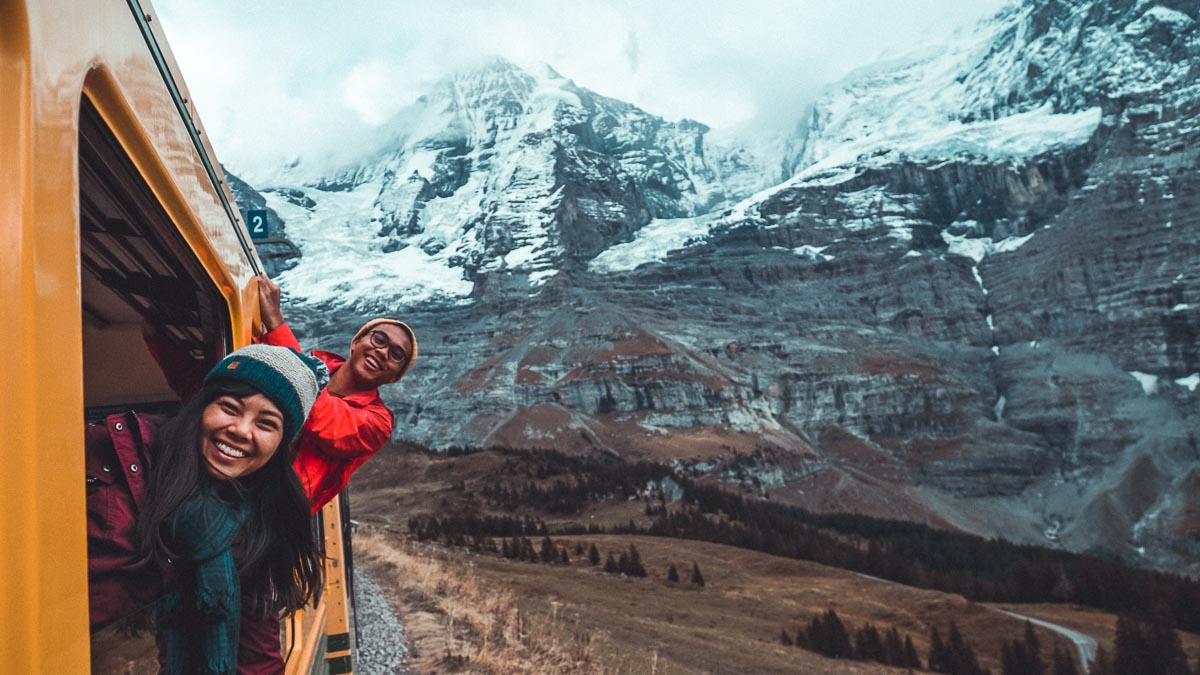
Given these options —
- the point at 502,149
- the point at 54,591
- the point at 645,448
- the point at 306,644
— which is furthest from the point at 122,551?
the point at 502,149

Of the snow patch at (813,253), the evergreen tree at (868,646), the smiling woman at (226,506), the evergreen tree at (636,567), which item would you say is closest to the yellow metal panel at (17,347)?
the smiling woman at (226,506)

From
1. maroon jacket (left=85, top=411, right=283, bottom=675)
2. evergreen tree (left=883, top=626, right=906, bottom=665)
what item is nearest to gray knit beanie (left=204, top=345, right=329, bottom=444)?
maroon jacket (left=85, top=411, right=283, bottom=675)

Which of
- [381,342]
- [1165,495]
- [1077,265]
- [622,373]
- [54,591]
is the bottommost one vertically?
[1165,495]

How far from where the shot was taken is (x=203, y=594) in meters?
1.59

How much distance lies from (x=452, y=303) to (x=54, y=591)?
97.2 metres

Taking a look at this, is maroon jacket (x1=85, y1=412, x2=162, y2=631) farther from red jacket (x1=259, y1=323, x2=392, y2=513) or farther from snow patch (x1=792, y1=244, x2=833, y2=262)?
snow patch (x1=792, y1=244, x2=833, y2=262)

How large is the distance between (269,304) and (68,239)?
1.93 metres

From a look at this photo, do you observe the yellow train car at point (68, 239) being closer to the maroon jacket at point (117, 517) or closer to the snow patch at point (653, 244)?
the maroon jacket at point (117, 517)

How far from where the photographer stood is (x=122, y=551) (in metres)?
1.41

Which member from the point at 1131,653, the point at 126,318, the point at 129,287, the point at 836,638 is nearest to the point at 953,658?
the point at 836,638

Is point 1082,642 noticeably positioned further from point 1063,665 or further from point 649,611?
point 649,611

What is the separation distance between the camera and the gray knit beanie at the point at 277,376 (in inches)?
69.4

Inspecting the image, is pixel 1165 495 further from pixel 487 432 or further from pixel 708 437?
pixel 487 432

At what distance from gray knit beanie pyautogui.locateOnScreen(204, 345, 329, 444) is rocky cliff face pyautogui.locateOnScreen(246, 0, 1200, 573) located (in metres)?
61.1
